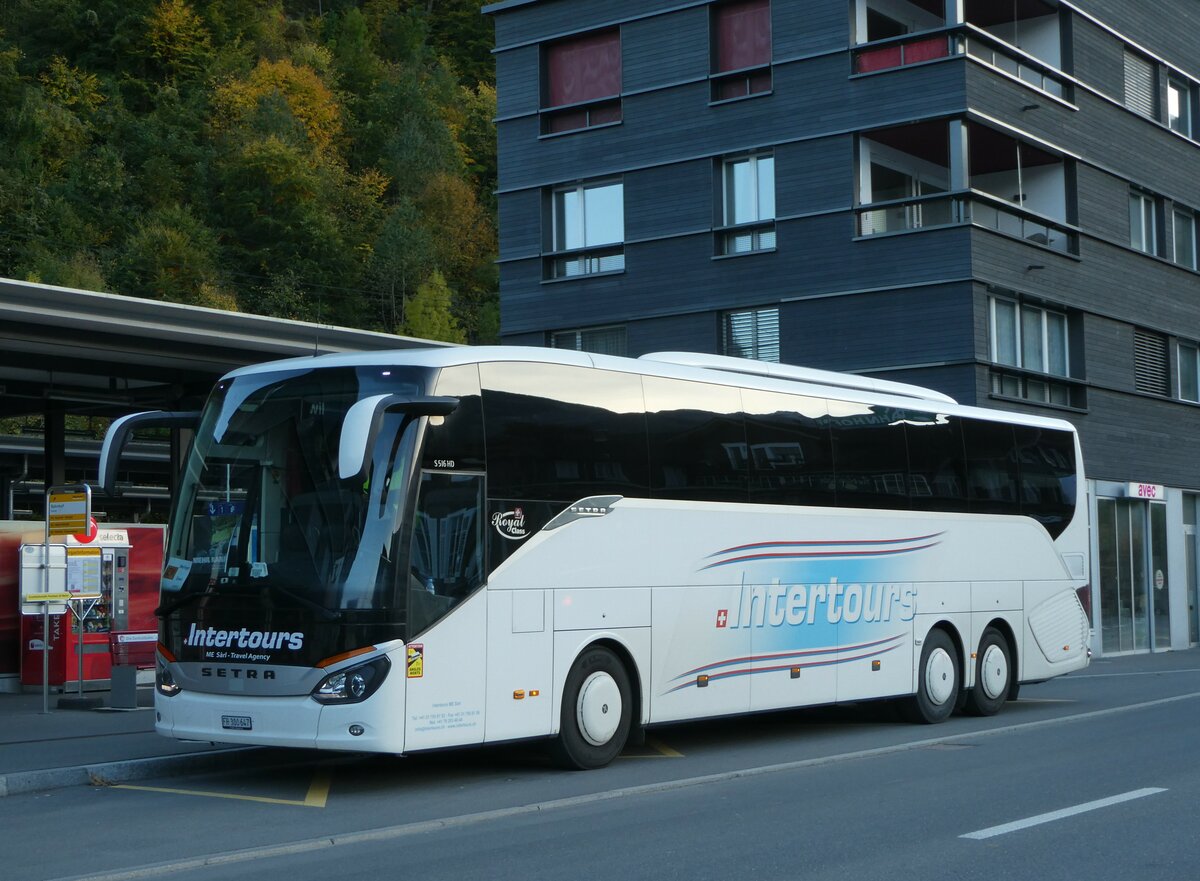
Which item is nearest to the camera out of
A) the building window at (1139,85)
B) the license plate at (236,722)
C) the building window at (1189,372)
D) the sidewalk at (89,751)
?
the license plate at (236,722)

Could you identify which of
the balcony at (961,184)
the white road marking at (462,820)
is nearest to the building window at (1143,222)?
the balcony at (961,184)

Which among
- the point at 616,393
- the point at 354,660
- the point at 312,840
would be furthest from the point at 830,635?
the point at 312,840

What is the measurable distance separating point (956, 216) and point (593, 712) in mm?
18405

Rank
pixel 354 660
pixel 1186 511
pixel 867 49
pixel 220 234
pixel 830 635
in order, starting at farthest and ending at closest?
pixel 220 234, pixel 1186 511, pixel 867 49, pixel 830 635, pixel 354 660

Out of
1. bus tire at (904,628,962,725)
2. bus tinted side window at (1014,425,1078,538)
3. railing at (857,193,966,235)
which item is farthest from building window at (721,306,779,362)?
bus tire at (904,628,962,725)

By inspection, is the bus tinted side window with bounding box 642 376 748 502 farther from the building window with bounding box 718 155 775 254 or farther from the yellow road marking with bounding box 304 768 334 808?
the building window with bounding box 718 155 775 254

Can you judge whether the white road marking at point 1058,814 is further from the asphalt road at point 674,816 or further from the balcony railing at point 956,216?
the balcony railing at point 956,216

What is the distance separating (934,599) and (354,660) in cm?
851

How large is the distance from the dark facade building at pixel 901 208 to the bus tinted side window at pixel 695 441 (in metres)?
14.5

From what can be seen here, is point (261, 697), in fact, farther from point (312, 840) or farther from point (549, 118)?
point (549, 118)

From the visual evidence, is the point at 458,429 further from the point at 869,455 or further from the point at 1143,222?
the point at 1143,222

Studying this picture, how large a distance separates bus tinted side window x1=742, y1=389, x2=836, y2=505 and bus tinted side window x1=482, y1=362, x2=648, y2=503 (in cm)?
175

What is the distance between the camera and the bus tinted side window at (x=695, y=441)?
1419cm

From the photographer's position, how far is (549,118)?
3416 centimetres
